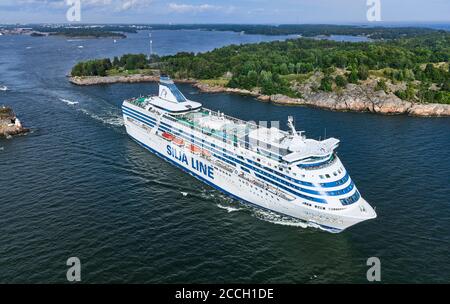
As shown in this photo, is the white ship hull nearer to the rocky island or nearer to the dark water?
the dark water

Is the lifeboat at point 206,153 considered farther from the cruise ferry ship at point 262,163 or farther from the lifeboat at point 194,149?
the lifeboat at point 194,149

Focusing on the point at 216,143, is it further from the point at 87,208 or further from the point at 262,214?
the point at 87,208

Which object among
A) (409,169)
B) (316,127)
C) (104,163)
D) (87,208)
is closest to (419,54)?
(316,127)

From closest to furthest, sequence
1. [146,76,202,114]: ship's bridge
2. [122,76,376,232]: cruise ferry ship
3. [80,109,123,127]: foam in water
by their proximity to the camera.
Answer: [122,76,376,232]: cruise ferry ship, [146,76,202,114]: ship's bridge, [80,109,123,127]: foam in water

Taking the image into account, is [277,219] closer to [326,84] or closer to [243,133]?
[243,133]

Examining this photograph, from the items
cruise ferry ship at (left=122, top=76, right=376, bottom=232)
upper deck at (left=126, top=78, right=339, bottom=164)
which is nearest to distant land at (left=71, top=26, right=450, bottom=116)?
upper deck at (left=126, top=78, right=339, bottom=164)

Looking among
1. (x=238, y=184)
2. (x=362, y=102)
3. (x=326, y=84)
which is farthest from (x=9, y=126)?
(x=362, y=102)

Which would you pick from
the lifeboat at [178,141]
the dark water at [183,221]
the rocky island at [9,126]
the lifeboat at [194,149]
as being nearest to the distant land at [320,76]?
the dark water at [183,221]
